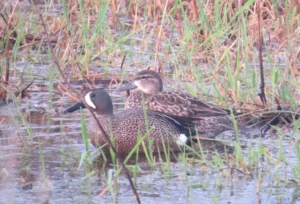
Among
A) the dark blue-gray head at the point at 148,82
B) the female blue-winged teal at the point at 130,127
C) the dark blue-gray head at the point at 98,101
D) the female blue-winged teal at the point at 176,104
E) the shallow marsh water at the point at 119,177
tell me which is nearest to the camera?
the shallow marsh water at the point at 119,177

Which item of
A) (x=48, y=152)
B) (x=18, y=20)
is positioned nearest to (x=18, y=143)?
(x=48, y=152)

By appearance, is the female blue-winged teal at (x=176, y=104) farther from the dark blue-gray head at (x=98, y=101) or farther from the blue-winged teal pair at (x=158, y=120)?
the dark blue-gray head at (x=98, y=101)

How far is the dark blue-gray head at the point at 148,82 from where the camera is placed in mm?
7230

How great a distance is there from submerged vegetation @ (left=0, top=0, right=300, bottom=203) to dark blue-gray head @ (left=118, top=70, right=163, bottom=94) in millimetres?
218

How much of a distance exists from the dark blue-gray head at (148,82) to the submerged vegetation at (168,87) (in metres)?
0.22

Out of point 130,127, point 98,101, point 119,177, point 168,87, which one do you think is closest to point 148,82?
point 168,87

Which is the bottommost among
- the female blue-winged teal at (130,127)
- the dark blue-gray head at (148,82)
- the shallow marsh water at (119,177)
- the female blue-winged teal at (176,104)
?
the shallow marsh water at (119,177)

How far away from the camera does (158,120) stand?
6359 mm

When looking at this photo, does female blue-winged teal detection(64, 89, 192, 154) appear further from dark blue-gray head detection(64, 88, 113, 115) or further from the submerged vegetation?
the submerged vegetation

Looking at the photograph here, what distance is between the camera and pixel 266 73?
24.9ft

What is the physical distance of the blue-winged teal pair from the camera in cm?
623

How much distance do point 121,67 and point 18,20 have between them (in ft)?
3.83

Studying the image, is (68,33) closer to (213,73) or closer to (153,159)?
(213,73)

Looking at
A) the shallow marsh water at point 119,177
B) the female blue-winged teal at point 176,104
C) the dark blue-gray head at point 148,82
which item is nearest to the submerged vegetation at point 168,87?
the shallow marsh water at point 119,177
